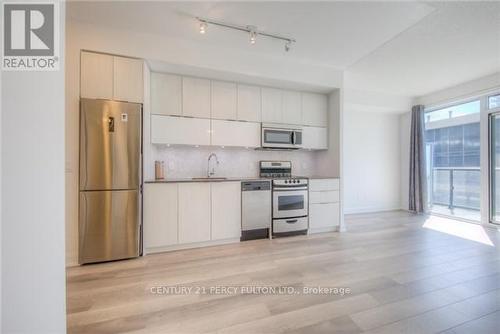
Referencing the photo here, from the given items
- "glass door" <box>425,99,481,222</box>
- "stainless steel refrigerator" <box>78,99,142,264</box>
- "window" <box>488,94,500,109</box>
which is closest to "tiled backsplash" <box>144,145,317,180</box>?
"stainless steel refrigerator" <box>78,99,142,264</box>

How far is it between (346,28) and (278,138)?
176cm

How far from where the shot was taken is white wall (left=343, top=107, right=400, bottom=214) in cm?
513

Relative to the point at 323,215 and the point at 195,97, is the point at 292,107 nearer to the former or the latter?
the point at 195,97

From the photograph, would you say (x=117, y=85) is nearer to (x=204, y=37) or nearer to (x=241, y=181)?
(x=204, y=37)

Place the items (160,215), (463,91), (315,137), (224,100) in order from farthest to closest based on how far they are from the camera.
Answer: (463,91) → (315,137) → (224,100) → (160,215)

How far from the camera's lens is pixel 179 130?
320cm

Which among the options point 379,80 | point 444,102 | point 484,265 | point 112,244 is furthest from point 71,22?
point 444,102

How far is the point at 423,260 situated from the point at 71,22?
196 inches

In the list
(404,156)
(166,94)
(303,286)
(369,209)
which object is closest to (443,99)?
(404,156)

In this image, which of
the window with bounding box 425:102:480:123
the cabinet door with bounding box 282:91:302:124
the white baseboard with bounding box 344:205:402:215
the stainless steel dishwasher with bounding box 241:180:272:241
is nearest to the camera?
the stainless steel dishwasher with bounding box 241:180:272:241

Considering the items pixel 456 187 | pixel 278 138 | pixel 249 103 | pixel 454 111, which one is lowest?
pixel 456 187

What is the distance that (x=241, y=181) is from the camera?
3.22 m

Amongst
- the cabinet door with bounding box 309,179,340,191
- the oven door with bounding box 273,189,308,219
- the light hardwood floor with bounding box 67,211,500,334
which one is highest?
the cabinet door with bounding box 309,179,340,191

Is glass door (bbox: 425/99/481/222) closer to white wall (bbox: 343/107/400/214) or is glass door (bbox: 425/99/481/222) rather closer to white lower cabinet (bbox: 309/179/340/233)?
white wall (bbox: 343/107/400/214)
